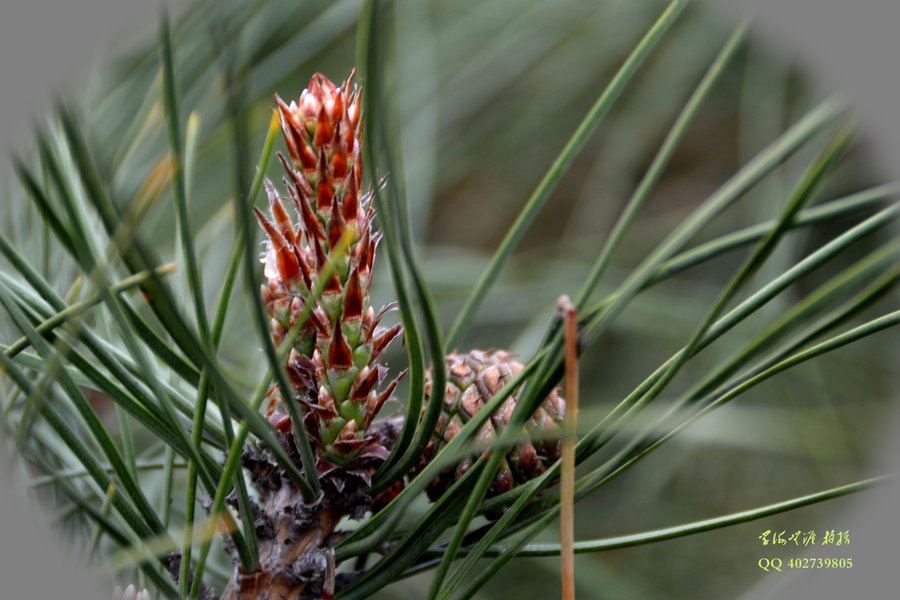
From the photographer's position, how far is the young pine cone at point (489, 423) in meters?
0.29

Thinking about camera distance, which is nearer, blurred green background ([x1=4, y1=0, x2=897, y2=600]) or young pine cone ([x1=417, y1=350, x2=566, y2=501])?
young pine cone ([x1=417, y1=350, x2=566, y2=501])

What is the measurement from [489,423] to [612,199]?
56 cm

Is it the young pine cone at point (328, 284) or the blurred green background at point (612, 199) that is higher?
the blurred green background at point (612, 199)

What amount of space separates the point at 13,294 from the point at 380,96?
195 mm

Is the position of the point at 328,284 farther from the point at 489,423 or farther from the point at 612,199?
the point at 612,199

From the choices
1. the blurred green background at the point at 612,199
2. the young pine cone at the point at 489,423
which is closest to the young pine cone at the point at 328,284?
the young pine cone at the point at 489,423

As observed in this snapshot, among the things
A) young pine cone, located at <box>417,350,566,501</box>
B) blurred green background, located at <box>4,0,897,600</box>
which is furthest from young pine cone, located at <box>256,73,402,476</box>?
blurred green background, located at <box>4,0,897,600</box>

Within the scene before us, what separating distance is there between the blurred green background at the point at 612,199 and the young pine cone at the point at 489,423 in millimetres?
228

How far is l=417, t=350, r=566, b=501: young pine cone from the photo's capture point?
0.94 ft

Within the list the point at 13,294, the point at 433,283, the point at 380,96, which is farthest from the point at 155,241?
the point at 380,96

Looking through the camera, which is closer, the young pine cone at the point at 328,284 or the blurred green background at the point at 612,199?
the young pine cone at the point at 328,284

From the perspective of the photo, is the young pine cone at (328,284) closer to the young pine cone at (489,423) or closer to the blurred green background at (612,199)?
the young pine cone at (489,423)

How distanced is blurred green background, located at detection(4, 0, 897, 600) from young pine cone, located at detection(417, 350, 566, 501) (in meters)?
0.23

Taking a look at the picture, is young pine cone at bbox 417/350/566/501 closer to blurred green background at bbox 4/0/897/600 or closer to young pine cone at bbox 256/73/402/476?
young pine cone at bbox 256/73/402/476
